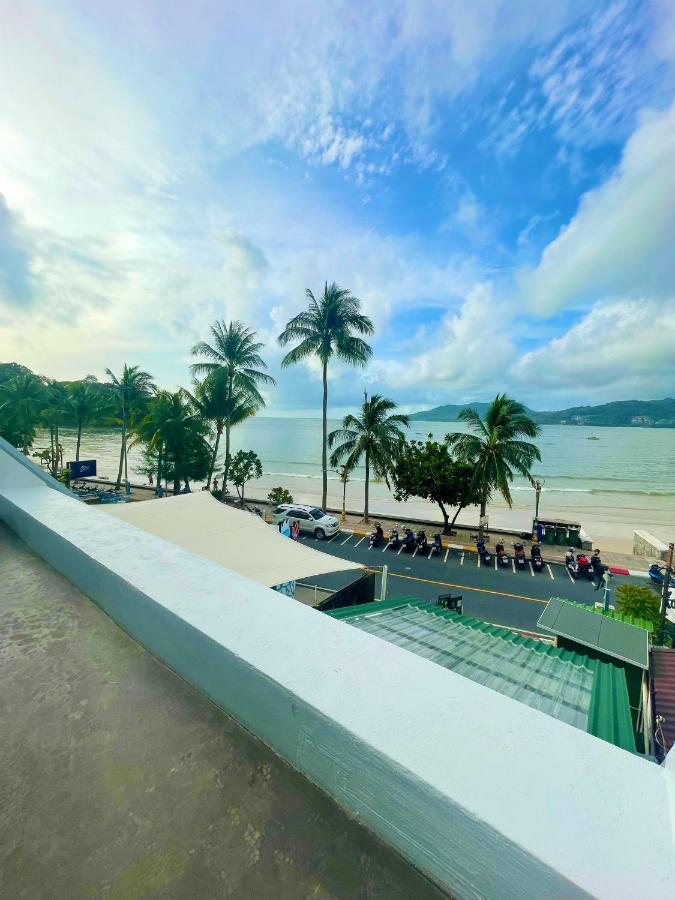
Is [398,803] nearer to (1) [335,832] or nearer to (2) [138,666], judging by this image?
(1) [335,832]

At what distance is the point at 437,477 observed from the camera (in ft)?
66.6

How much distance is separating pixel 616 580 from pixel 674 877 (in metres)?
18.8

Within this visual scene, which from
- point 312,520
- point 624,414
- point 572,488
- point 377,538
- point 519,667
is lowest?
point 377,538

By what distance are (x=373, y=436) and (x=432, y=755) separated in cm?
2169

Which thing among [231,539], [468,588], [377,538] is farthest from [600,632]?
[377,538]

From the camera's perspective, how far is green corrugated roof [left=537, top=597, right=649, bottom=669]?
6902mm

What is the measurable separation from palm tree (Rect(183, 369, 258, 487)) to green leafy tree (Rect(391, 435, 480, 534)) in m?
11.6

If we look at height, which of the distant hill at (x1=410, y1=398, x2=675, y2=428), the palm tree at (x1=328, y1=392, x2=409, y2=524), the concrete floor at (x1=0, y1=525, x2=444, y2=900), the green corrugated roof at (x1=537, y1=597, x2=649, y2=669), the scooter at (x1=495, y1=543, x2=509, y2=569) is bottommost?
the scooter at (x1=495, y1=543, x2=509, y2=569)

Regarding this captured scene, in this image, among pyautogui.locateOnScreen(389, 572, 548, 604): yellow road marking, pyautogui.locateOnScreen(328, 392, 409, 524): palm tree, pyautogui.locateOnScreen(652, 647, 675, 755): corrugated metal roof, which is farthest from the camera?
pyautogui.locateOnScreen(328, 392, 409, 524): palm tree

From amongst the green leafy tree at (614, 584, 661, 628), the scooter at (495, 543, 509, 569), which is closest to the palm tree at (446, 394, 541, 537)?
the scooter at (495, 543, 509, 569)

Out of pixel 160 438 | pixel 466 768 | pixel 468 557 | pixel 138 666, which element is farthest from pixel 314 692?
pixel 160 438

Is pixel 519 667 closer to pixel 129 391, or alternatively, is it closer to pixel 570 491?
pixel 129 391

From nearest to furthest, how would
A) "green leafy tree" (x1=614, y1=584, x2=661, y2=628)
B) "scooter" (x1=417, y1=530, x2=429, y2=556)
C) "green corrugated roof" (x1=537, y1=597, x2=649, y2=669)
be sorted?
"green corrugated roof" (x1=537, y1=597, x2=649, y2=669) → "green leafy tree" (x1=614, y1=584, x2=661, y2=628) → "scooter" (x1=417, y1=530, x2=429, y2=556)

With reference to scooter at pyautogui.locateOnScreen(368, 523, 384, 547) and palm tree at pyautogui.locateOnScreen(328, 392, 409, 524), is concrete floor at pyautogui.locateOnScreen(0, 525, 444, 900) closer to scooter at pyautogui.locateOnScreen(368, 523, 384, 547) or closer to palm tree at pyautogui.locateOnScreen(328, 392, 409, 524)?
scooter at pyautogui.locateOnScreen(368, 523, 384, 547)
